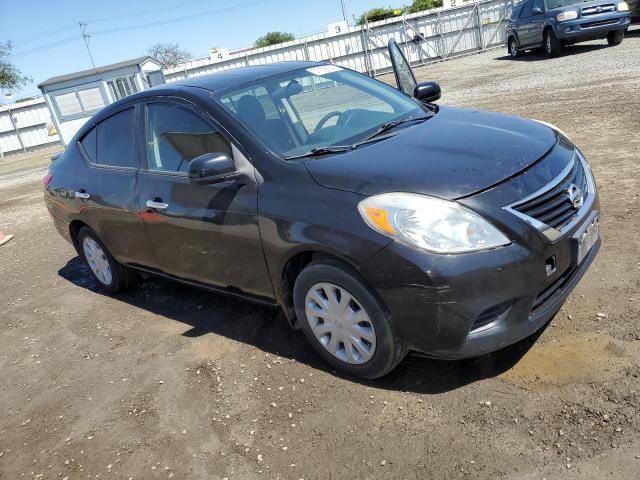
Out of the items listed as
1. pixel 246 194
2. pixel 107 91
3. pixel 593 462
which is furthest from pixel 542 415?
pixel 107 91

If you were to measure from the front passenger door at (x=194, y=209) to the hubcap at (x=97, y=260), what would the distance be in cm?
111

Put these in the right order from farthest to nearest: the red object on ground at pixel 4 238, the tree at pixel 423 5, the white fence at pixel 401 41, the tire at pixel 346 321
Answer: the tree at pixel 423 5, the white fence at pixel 401 41, the red object on ground at pixel 4 238, the tire at pixel 346 321

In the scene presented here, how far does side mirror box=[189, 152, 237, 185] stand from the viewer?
3.23 m

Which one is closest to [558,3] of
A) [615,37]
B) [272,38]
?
[615,37]

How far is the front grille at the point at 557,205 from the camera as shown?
2.71m

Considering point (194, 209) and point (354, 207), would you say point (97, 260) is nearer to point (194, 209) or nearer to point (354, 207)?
point (194, 209)

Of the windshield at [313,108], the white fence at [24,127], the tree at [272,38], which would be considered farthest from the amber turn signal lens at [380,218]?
the tree at [272,38]

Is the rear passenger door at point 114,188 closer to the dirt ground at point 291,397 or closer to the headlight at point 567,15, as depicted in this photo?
the dirt ground at point 291,397

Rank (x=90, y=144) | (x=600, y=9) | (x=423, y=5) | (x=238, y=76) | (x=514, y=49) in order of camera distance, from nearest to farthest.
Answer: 1. (x=238, y=76)
2. (x=90, y=144)
3. (x=600, y=9)
4. (x=514, y=49)
5. (x=423, y=5)

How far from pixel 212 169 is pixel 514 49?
17.1m

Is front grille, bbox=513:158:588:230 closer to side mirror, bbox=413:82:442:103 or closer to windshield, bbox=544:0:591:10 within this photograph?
side mirror, bbox=413:82:442:103

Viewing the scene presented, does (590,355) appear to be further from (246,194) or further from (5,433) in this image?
(5,433)

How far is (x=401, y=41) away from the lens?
24734 mm

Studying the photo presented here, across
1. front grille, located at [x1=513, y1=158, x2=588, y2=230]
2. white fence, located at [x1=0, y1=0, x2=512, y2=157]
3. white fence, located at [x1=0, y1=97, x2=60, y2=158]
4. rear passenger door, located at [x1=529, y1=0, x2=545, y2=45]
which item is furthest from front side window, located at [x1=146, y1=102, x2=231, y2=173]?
white fence, located at [x1=0, y1=97, x2=60, y2=158]
